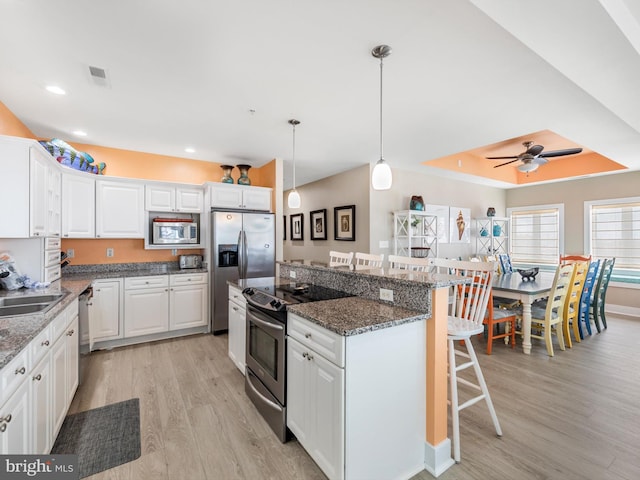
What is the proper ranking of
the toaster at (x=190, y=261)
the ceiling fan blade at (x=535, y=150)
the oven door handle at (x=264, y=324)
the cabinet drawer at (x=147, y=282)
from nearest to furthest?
the oven door handle at (x=264, y=324) < the cabinet drawer at (x=147, y=282) < the ceiling fan blade at (x=535, y=150) < the toaster at (x=190, y=261)

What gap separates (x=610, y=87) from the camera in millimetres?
2328

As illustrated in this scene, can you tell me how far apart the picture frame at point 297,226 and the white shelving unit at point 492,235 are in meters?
3.92

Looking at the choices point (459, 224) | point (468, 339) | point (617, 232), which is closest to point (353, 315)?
point (468, 339)

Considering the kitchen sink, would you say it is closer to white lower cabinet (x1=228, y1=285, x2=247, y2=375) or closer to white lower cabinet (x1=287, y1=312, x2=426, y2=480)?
white lower cabinet (x1=228, y1=285, x2=247, y2=375)

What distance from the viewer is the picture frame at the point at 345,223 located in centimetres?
520

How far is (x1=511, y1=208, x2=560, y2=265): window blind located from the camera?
6.23 metres

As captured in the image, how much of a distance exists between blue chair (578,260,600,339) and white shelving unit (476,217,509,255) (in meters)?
2.47

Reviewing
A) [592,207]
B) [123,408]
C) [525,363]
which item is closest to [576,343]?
[525,363]

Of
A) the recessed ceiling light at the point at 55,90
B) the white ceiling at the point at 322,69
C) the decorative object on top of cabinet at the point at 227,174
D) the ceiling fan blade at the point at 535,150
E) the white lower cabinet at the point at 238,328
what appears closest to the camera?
the white ceiling at the point at 322,69

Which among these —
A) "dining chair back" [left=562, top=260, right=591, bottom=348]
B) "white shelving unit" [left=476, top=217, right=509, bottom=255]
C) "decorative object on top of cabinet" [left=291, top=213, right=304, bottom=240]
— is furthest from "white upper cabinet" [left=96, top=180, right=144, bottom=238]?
"white shelving unit" [left=476, top=217, right=509, bottom=255]

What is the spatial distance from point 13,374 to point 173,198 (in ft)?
10.7

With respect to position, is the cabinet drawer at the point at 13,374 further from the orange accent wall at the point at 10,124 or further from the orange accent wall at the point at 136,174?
the orange accent wall at the point at 136,174

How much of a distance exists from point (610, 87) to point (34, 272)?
5.32 m

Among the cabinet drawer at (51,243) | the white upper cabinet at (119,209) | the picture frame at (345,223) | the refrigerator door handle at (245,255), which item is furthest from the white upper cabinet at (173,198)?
the picture frame at (345,223)
